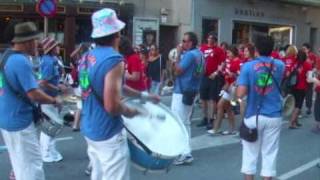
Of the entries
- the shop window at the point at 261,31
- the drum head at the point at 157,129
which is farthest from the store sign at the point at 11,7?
the drum head at the point at 157,129

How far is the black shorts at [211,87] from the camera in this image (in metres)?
12.3

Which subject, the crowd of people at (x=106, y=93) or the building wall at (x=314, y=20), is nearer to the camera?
the crowd of people at (x=106, y=93)

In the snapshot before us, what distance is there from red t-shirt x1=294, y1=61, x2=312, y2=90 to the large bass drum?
7.96m

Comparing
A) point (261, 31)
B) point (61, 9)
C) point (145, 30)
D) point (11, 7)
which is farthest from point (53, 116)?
point (261, 31)

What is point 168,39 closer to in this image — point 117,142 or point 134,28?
point 134,28

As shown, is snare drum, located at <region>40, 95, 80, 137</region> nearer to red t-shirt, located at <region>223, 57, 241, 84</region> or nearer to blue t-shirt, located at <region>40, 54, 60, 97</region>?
blue t-shirt, located at <region>40, 54, 60, 97</region>

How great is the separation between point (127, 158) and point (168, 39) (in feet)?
68.3

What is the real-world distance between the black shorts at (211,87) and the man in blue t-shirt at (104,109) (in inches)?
306

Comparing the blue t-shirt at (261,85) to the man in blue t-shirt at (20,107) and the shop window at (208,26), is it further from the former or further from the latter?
the shop window at (208,26)

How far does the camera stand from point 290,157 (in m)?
9.22

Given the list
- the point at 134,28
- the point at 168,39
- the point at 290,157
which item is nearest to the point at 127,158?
the point at 290,157

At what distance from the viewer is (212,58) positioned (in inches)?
488

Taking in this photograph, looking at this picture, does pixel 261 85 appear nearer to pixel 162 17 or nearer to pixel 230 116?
pixel 230 116

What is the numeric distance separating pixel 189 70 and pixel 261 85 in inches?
94.8
